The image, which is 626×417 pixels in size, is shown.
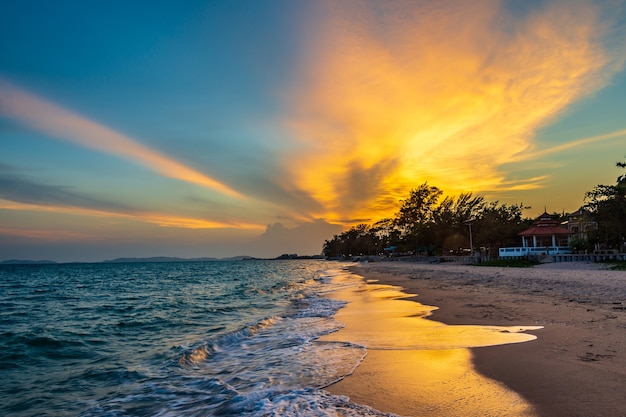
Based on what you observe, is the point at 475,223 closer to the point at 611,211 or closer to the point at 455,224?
the point at 455,224

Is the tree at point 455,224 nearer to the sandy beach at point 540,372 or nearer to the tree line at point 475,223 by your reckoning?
the tree line at point 475,223

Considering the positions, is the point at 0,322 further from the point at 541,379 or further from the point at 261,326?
the point at 541,379

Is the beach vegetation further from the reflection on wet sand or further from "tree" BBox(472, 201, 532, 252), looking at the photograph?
the reflection on wet sand

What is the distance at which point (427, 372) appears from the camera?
6609 millimetres

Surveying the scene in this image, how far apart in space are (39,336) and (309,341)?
9906 millimetres

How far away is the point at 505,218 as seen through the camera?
6975 cm

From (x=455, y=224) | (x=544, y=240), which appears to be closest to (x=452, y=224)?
(x=455, y=224)

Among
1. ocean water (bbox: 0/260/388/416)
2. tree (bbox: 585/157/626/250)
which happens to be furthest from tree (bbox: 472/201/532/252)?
ocean water (bbox: 0/260/388/416)

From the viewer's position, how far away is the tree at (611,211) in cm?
3186

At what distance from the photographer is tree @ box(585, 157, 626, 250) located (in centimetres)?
3186

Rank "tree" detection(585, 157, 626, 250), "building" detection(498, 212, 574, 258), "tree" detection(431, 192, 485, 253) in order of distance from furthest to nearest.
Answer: "tree" detection(431, 192, 485, 253), "building" detection(498, 212, 574, 258), "tree" detection(585, 157, 626, 250)

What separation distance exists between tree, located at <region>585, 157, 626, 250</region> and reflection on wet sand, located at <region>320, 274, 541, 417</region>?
29323 mm

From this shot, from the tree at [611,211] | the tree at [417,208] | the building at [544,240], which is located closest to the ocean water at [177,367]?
the tree at [611,211]

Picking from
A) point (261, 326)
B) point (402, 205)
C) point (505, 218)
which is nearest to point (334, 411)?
point (261, 326)
